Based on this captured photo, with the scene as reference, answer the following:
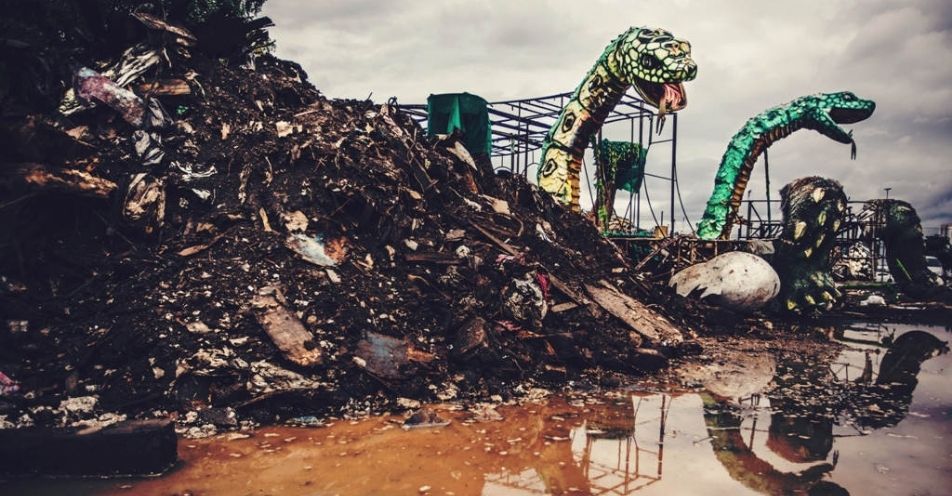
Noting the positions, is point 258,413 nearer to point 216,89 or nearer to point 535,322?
point 535,322

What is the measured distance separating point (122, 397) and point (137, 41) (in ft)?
18.3

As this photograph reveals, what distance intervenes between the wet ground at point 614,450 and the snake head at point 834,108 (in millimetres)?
9527

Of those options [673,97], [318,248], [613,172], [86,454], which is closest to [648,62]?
[673,97]

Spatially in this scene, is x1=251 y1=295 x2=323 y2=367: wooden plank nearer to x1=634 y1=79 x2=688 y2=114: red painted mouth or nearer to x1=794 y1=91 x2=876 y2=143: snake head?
x1=634 y1=79 x2=688 y2=114: red painted mouth

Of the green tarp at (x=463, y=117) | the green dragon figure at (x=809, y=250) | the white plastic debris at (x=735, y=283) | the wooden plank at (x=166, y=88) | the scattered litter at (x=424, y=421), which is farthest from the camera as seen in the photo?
the green tarp at (x=463, y=117)

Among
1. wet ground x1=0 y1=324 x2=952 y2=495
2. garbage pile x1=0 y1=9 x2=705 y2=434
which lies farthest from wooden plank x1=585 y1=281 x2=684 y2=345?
wet ground x1=0 y1=324 x2=952 y2=495

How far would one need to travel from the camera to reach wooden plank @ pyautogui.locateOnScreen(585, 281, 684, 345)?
6.82 meters

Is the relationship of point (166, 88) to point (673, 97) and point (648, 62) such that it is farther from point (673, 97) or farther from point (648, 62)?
point (673, 97)

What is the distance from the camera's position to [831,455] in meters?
3.79

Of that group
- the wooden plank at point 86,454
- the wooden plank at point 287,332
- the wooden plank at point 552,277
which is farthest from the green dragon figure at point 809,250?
the wooden plank at point 86,454

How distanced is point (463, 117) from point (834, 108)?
9.53 meters

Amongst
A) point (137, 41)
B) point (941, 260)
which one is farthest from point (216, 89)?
point (941, 260)

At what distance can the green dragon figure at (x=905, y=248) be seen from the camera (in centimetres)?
1470

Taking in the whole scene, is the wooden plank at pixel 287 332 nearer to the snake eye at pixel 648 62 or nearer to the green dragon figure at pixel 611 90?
the green dragon figure at pixel 611 90
